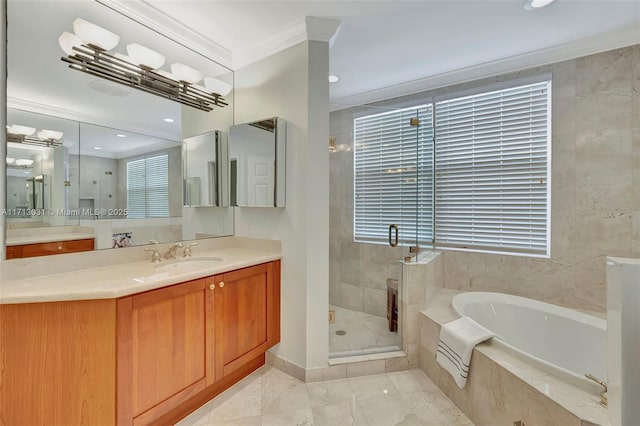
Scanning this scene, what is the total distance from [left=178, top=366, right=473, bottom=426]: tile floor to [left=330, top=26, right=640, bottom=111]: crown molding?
232 centimetres

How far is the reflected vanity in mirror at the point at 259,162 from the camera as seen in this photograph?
2016mm

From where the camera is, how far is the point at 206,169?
→ 2.27 m

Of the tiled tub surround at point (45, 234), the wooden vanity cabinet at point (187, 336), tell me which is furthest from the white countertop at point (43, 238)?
the wooden vanity cabinet at point (187, 336)

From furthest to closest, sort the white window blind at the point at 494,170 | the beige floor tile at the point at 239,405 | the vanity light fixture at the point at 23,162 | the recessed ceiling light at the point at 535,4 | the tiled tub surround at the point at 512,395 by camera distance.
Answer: the white window blind at the point at 494,170 < the recessed ceiling light at the point at 535,4 < the beige floor tile at the point at 239,405 < the vanity light fixture at the point at 23,162 < the tiled tub surround at the point at 512,395

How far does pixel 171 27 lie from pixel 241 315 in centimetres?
210

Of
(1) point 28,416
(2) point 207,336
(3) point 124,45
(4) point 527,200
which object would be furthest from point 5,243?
(4) point 527,200

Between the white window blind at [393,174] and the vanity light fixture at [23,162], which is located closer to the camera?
the vanity light fixture at [23,162]

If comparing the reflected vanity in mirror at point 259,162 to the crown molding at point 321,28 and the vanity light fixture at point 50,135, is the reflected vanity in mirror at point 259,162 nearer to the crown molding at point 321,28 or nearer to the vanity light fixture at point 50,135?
the crown molding at point 321,28

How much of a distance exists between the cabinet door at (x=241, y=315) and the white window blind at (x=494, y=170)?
1965 millimetres

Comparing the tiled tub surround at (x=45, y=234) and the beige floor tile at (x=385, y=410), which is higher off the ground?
the tiled tub surround at (x=45, y=234)

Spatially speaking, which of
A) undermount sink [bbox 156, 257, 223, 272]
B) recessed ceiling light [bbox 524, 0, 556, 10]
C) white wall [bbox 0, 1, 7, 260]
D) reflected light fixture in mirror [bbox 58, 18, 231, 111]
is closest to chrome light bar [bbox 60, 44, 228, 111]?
→ reflected light fixture in mirror [bbox 58, 18, 231, 111]

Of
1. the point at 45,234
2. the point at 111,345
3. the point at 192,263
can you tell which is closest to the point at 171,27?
the point at 45,234

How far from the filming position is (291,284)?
6.77 feet

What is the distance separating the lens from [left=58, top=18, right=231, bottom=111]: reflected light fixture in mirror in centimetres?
152
